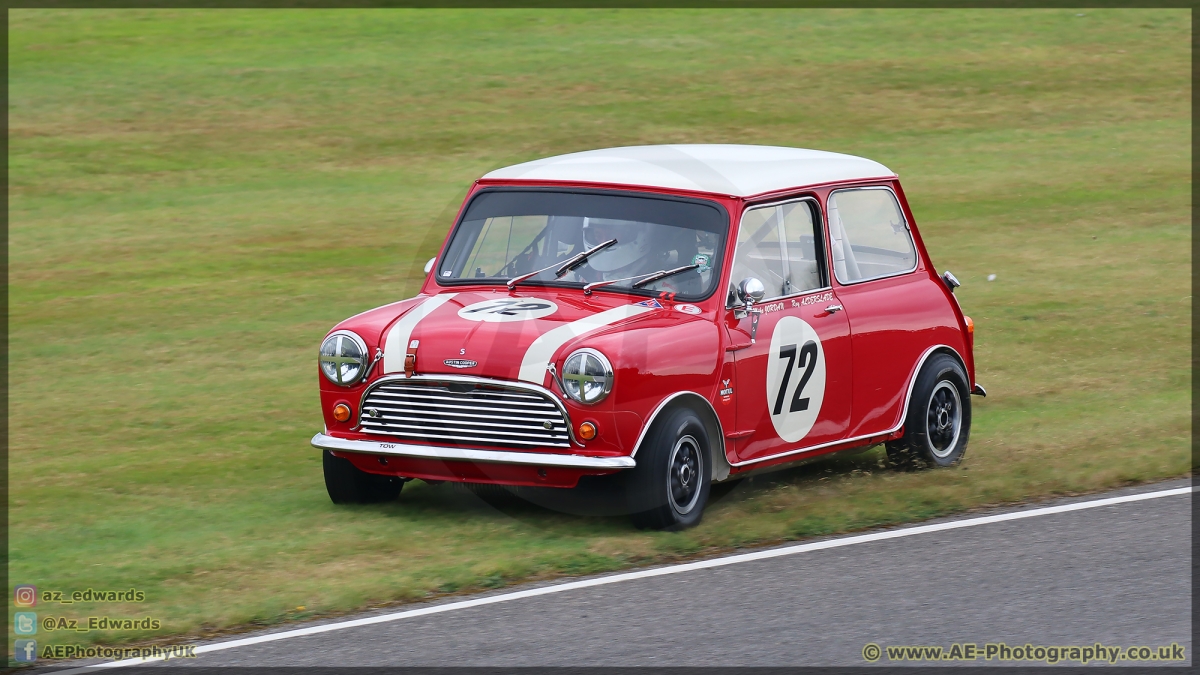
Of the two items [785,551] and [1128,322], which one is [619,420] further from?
[1128,322]

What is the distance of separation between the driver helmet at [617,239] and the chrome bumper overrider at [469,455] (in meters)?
1.33

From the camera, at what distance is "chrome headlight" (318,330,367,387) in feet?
25.9

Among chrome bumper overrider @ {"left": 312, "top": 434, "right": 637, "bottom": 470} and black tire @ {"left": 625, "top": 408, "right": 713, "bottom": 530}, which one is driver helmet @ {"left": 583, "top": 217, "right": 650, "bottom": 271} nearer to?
black tire @ {"left": 625, "top": 408, "right": 713, "bottom": 530}

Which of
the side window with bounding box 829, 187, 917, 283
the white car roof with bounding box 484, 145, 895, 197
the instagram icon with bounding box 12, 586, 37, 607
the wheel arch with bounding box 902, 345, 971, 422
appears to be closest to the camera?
the instagram icon with bounding box 12, 586, 37, 607

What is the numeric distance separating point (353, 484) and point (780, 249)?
8.67 feet

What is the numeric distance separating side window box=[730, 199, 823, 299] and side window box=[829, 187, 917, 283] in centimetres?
19

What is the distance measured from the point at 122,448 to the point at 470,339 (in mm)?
3486

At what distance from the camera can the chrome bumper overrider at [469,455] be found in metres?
7.40

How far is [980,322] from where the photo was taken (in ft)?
47.2

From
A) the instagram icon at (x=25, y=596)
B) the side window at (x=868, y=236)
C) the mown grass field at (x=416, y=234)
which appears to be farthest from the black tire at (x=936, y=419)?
the instagram icon at (x=25, y=596)

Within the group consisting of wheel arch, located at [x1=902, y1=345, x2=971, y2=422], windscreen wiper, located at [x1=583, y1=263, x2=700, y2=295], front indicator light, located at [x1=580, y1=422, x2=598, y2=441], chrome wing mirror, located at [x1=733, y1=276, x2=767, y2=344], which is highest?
windscreen wiper, located at [x1=583, y1=263, x2=700, y2=295]

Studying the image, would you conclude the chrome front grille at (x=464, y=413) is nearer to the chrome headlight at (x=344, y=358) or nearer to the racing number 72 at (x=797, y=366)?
the chrome headlight at (x=344, y=358)

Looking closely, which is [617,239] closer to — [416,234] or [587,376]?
[587,376]

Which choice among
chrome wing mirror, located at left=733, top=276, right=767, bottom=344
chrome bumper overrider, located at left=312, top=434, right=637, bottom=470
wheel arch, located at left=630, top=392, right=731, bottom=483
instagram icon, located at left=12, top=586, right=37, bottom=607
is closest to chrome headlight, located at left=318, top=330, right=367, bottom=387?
chrome bumper overrider, located at left=312, top=434, right=637, bottom=470
